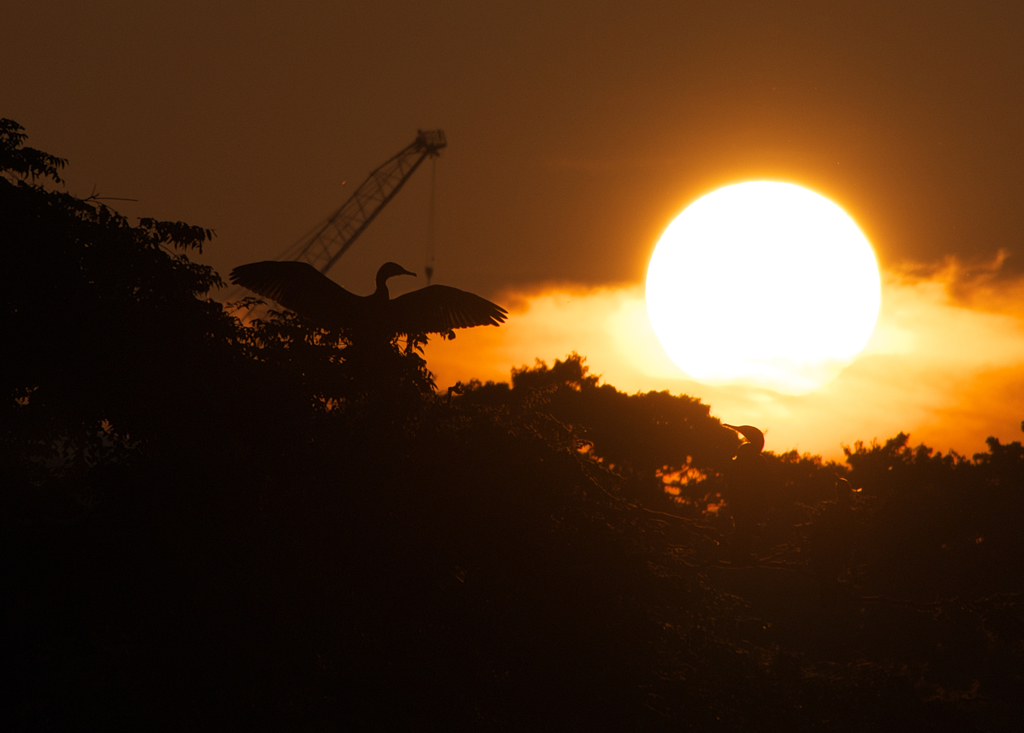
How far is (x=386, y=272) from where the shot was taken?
44.2 feet

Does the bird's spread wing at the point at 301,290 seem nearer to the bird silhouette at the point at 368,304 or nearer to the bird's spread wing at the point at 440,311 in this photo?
the bird silhouette at the point at 368,304

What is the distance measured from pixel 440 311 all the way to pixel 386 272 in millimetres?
1210

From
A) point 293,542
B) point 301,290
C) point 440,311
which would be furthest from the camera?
point 440,311

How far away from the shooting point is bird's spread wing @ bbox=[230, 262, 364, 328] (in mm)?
12258

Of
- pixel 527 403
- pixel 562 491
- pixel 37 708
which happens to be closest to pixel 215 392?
pixel 37 708

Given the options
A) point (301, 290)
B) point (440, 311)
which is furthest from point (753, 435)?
point (301, 290)

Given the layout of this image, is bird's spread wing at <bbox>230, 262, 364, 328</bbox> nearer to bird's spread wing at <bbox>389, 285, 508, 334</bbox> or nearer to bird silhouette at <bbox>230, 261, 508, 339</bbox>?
bird silhouette at <bbox>230, 261, 508, 339</bbox>

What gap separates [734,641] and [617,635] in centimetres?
417

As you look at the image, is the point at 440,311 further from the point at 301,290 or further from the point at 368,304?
the point at 301,290

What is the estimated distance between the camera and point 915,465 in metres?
37.3

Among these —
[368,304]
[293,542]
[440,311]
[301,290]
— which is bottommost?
[293,542]

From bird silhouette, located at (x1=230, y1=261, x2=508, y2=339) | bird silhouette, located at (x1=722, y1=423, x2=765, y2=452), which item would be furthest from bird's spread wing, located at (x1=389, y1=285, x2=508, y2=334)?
bird silhouette, located at (x1=722, y1=423, x2=765, y2=452)

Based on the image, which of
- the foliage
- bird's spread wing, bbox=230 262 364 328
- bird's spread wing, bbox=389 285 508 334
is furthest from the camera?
bird's spread wing, bbox=389 285 508 334

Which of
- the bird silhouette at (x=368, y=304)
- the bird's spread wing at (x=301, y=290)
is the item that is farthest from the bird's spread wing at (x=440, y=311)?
the bird's spread wing at (x=301, y=290)
